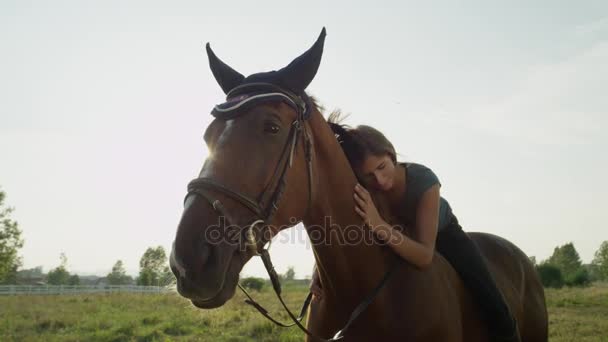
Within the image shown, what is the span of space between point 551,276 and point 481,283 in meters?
42.9

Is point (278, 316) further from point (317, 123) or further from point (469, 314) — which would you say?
point (317, 123)

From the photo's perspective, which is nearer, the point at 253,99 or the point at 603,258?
the point at 253,99

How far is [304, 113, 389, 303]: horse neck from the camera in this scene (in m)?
2.97

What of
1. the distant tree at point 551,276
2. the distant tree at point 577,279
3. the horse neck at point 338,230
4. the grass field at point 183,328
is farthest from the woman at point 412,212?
the distant tree at point 577,279

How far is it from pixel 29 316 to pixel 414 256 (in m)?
17.7

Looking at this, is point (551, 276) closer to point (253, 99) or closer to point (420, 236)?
point (420, 236)

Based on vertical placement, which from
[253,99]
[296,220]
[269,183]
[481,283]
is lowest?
[481,283]

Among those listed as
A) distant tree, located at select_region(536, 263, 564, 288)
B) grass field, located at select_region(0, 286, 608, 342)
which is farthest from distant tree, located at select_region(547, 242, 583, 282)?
grass field, located at select_region(0, 286, 608, 342)

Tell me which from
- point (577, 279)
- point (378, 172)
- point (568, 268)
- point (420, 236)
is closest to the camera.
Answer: point (420, 236)

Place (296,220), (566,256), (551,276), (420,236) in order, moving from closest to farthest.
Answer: (296,220) < (420,236) < (551,276) < (566,256)

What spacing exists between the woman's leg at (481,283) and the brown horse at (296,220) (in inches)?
3.7

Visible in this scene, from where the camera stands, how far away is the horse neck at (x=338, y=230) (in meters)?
2.97

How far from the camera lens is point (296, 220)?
8.88 ft

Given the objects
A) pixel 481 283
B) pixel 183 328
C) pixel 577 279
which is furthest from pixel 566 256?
pixel 481 283
